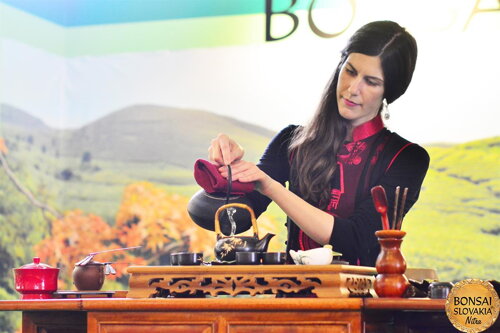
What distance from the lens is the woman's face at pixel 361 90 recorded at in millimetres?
3301

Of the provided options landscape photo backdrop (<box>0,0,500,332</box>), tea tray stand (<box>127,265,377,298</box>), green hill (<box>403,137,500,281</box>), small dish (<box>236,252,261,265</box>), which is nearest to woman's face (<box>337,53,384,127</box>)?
tea tray stand (<box>127,265,377,298</box>)

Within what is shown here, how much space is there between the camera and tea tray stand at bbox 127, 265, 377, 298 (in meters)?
2.28

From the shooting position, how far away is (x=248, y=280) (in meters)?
2.34

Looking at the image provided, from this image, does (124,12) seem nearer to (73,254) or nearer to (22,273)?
(73,254)

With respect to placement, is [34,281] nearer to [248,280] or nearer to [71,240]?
[248,280]

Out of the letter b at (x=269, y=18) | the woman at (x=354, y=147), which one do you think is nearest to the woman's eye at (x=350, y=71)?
the woman at (x=354, y=147)

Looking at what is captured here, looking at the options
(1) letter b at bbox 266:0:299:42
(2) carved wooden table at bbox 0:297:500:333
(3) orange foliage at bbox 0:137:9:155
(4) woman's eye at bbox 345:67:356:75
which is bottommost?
(2) carved wooden table at bbox 0:297:500:333

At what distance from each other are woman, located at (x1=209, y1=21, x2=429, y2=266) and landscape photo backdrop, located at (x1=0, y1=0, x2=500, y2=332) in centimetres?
147

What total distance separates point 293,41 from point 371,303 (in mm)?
3199

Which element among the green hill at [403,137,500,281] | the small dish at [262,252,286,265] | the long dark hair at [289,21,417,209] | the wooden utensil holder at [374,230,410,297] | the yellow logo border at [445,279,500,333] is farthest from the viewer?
the green hill at [403,137,500,281]

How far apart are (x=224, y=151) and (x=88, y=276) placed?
0.62 metres

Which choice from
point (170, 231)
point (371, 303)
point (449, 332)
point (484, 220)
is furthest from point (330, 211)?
point (170, 231)

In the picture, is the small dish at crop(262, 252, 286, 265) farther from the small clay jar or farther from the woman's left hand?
the small clay jar

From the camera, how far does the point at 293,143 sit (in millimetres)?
3404
